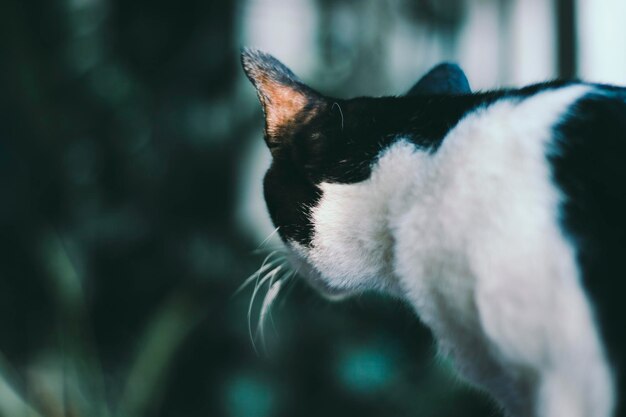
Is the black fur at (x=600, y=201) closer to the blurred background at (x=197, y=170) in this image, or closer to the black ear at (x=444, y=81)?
the black ear at (x=444, y=81)

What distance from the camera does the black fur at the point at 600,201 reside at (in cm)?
37

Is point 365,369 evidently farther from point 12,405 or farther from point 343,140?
point 343,140

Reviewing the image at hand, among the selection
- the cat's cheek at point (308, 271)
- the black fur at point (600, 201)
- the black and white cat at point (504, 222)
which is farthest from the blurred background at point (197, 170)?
the black fur at point (600, 201)

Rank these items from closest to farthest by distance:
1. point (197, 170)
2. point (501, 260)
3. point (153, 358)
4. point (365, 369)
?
point (501, 260)
point (153, 358)
point (365, 369)
point (197, 170)

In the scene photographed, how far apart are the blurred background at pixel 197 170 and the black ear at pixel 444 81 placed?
2.33 feet

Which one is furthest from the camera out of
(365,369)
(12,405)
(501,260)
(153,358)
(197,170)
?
(197,170)

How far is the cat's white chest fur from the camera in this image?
14.7 inches

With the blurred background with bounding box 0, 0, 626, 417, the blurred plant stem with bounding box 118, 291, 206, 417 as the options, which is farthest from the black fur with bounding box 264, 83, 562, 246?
the blurred background with bounding box 0, 0, 626, 417

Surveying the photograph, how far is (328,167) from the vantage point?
1.84ft

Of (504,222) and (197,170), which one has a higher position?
(504,222)

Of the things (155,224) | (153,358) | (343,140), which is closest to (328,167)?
(343,140)

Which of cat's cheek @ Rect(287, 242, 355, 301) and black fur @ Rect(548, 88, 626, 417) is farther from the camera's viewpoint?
cat's cheek @ Rect(287, 242, 355, 301)

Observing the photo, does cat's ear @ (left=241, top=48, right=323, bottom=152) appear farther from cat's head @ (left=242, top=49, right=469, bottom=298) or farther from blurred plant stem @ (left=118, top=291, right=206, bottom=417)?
blurred plant stem @ (left=118, top=291, right=206, bottom=417)

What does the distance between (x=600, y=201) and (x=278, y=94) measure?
29cm
